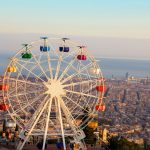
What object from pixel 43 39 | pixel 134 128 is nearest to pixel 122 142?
pixel 43 39

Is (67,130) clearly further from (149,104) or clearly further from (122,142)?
(149,104)

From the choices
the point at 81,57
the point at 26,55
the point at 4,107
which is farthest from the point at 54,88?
the point at 4,107

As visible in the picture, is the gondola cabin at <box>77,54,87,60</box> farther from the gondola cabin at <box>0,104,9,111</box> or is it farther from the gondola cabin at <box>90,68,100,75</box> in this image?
the gondola cabin at <box>0,104,9,111</box>

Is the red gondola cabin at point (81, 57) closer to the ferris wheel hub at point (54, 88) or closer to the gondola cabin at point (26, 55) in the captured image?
the ferris wheel hub at point (54, 88)

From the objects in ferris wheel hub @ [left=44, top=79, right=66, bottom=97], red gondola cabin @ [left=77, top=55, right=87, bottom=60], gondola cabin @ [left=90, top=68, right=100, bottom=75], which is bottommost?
ferris wheel hub @ [left=44, top=79, right=66, bottom=97]

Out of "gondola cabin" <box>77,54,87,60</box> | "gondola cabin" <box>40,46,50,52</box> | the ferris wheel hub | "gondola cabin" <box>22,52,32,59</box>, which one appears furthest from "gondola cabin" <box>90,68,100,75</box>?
"gondola cabin" <box>22,52,32,59</box>

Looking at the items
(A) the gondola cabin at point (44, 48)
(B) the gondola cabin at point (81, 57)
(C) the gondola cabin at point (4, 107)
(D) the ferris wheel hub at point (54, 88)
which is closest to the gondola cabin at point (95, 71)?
(B) the gondola cabin at point (81, 57)

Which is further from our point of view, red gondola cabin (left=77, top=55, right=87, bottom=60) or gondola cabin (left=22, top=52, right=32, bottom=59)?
red gondola cabin (left=77, top=55, right=87, bottom=60)

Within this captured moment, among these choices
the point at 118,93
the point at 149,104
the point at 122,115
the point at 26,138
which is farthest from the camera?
the point at 118,93

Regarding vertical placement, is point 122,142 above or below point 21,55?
below
